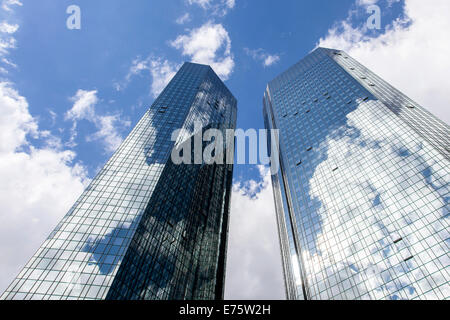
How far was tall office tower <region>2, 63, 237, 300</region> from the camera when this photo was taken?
165ft

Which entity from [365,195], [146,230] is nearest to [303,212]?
[365,195]

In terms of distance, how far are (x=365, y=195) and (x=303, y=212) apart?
58.3 ft

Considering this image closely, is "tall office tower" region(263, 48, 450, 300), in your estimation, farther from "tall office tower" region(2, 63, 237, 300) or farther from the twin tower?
"tall office tower" region(2, 63, 237, 300)

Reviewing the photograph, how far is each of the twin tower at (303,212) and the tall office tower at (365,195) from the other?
0.28 m

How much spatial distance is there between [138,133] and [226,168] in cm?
5395

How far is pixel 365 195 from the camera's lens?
71.6 m

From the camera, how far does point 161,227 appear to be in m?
71.4

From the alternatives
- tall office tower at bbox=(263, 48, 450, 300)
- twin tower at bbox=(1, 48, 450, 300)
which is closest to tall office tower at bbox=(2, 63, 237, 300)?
twin tower at bbox=(1, 48, 450, 300)

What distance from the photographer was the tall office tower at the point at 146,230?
5028 centimetres

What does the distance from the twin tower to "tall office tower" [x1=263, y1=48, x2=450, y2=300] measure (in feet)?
0.93

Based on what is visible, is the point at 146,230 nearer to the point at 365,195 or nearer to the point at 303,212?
the point at 303,212

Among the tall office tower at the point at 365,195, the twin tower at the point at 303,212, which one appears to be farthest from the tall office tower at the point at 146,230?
the tall office tower at the point at 365,195

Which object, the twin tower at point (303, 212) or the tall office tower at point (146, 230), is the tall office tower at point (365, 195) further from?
the tall office tower at point (146, 230)
